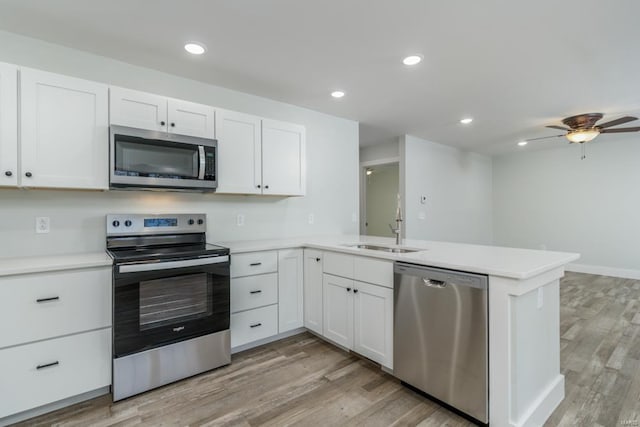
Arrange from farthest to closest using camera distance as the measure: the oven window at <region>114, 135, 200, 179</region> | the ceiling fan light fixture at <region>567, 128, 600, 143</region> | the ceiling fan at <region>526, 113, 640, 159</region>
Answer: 1. the ceiling fan light fixture at <region>567, 128, 600, 143</region>
2. the ceiling fan at <region>526, 113, 640, 159</region>
3. the oven window at <region>114, 135, 200, 179</region>

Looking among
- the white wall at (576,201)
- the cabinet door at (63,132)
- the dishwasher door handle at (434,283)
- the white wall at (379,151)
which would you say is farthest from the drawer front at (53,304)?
the white wall at (576,201)

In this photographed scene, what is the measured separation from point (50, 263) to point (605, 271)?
7723mm

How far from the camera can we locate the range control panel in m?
2.32

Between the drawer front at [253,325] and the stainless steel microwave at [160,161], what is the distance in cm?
112

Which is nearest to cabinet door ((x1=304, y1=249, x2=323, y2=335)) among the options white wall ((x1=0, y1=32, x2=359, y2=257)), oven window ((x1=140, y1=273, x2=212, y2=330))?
white wall ((x1=0, y1=32, x2=359, y2=257))

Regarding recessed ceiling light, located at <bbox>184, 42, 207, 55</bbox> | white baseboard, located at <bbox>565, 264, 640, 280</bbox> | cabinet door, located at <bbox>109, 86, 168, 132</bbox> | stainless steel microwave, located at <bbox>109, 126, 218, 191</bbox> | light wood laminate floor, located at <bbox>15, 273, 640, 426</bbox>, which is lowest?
light wood laminate floor, located at <bbox>15, 273, 640, 426</bbox>

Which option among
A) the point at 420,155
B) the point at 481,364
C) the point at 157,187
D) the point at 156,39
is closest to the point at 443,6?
the point at 156,39

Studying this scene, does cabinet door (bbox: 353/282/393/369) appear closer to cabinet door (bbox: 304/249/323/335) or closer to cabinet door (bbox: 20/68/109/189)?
cabinet door (bbox: 304/249/323/335)

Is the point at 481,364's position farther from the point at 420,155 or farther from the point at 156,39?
the point at 420,155

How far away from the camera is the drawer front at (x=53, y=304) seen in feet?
5.61

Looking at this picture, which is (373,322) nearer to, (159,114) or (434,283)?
(434,283)

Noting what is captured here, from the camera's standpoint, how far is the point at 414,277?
1993mm

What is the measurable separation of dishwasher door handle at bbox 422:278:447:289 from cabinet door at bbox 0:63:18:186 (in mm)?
2601

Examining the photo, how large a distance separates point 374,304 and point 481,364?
80 centimetres
